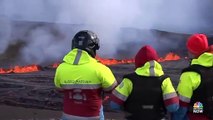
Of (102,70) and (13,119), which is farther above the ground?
(102,70)

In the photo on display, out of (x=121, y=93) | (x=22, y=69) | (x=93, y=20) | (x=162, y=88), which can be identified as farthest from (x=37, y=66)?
(x=162, y=88)

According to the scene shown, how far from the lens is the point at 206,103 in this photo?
4.53 m

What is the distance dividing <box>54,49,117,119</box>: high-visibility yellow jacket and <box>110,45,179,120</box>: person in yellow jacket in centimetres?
25

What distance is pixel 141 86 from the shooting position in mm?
4402

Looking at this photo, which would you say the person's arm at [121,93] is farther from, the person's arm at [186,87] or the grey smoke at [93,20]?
the grey smoke at [93,20]

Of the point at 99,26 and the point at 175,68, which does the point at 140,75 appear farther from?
the point at 99,26

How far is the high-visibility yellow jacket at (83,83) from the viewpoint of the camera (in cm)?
466

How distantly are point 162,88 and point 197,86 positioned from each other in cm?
39

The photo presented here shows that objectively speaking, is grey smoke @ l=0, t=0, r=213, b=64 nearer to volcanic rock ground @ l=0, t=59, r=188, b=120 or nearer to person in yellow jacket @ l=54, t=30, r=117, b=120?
volcanic rock ground @ l=0, t=59, r=188, b=120

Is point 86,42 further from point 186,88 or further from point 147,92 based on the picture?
point 186,88

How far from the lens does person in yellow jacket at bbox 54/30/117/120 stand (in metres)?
4.67

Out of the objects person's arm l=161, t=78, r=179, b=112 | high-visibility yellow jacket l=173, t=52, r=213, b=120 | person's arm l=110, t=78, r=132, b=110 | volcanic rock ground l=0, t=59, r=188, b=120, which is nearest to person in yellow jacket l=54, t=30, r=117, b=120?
person's arm l=110, t=78, r=132, b=110

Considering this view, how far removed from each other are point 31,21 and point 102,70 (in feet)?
53.9

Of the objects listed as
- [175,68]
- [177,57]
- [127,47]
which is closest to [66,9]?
[127,47]
